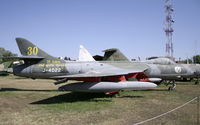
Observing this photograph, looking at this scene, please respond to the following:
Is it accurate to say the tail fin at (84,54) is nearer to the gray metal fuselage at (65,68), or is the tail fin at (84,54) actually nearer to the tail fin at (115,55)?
the tail fin at (115,55)

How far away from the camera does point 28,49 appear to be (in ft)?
38.9

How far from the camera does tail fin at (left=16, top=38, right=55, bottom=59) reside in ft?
38.6

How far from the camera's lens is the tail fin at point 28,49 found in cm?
1178

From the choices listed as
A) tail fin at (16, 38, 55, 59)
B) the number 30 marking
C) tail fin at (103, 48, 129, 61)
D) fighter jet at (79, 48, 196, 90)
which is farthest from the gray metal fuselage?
tail fin at (103, 48, 129, 61)

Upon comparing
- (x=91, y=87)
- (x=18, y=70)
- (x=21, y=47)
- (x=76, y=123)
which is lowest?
(x=76, y=123)

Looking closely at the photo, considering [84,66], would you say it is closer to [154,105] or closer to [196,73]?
[154,105]

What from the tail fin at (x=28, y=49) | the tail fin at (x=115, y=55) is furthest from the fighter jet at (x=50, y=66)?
the tail fin at (x=115, y=55)

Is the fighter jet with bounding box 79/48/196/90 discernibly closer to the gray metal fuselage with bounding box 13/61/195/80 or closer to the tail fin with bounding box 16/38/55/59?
the gray metal fuselage with bounding box 13/61/195/80

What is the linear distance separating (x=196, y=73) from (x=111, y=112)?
11.7 meters

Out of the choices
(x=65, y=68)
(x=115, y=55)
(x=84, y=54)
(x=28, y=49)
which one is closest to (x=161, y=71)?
(x=115, y=55)

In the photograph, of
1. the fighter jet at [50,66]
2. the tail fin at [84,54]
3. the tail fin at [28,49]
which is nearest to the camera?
the fighter jet at [50,66]

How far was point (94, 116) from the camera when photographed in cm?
635

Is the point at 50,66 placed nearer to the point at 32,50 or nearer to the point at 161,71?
the point at 32,50

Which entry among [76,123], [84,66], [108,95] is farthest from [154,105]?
[84,66]
